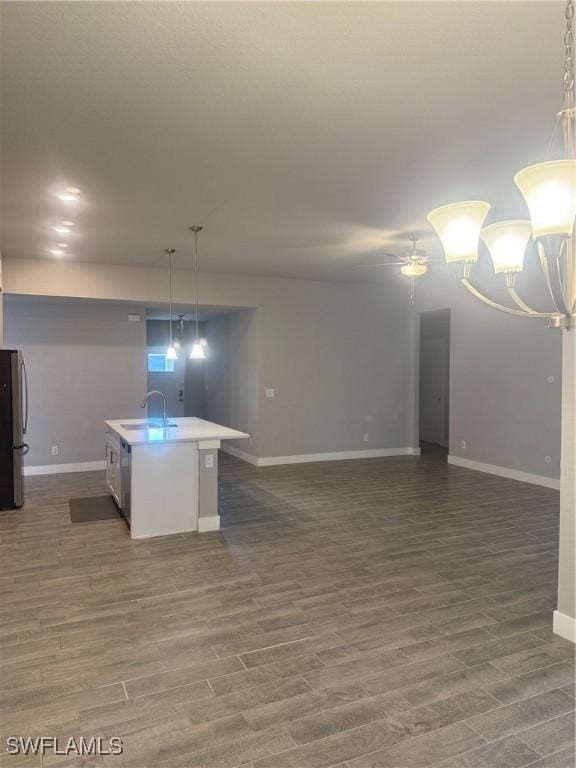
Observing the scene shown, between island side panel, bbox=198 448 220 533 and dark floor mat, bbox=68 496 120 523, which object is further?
dark floor mat, bbox=68 496 120 523

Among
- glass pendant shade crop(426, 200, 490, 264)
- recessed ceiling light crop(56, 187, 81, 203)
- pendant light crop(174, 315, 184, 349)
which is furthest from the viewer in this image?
pendant light crop(174, 315, 184, 349)

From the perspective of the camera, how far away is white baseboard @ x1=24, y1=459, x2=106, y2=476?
6938 mm

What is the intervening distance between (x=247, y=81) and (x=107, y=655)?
2935 mm

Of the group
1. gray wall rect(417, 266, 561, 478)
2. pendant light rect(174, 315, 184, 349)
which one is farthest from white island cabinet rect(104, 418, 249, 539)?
gray wall rect(417, 266, 561, 478)

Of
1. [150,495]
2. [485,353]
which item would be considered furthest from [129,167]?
[485,353]

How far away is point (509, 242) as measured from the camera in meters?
1.94

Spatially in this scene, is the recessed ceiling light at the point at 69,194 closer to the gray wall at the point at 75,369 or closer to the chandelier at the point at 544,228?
the chandelier at the point at 544,228

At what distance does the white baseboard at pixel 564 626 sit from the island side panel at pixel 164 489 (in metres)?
2.96

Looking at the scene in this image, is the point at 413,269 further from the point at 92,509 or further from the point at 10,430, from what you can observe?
the point at 10,430

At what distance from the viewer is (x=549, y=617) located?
9.98 feet

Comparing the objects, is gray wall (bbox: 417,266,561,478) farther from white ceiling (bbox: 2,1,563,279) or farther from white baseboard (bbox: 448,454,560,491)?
white ceiling (bbox: 2,1,563,279)

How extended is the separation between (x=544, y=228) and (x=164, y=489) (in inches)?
151
